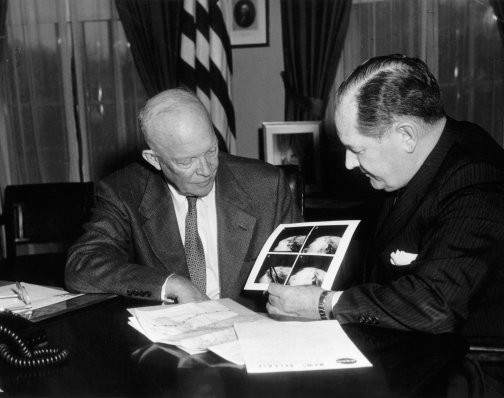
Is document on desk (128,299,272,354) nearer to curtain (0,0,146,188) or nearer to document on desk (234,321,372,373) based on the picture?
document on desk (234,321,372,373)

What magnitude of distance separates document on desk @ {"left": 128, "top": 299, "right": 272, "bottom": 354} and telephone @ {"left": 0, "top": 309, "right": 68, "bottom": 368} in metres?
0.24

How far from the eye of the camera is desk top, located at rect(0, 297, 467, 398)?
108cm

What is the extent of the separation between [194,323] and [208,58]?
3.58 metres

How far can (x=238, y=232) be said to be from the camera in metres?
2.21

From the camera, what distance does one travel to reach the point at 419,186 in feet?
5.33

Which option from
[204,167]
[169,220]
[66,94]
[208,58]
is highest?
[208,58]

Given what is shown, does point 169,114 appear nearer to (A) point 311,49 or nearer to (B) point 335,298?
(B) point 335,298

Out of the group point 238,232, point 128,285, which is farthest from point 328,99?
point 128,285

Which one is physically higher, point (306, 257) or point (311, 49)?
point (311, 49)

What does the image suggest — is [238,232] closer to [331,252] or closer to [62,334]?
[331,252]

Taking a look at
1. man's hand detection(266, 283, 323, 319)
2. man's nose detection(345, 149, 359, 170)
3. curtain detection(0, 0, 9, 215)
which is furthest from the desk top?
curtain detection(0, 0, 9, 215)

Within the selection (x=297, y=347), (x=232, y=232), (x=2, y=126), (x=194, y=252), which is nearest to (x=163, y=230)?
(x=194, y=252)

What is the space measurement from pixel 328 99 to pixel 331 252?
3.91 metres

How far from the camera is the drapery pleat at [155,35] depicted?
17.7ft
